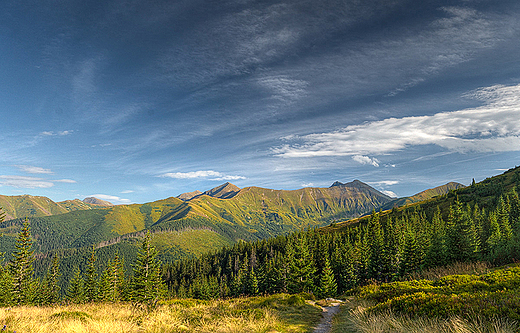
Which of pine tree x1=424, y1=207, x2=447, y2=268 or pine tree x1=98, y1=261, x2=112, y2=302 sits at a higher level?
pine tree x1=424, y1=207, x2=447, y2=268

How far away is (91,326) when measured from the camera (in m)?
7.82

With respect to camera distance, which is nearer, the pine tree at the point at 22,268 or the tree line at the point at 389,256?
the tree line at the point at 389,256

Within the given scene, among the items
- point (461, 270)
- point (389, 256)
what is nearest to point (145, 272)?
point (461, 270)

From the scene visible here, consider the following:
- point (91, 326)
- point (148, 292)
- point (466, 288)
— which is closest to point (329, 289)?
point (148, 292)

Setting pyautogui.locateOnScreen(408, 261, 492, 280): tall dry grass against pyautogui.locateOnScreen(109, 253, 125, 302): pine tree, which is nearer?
pyautogui.locateOnScreen(408, 261, 492, 280): tall dry grass

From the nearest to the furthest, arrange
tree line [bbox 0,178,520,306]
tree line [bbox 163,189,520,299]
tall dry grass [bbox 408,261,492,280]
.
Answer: tall dry grass [bbox 408,261,492,280]
tree line [bbox 163,189,520,299]
tree line [bbox 0,178,520,306]

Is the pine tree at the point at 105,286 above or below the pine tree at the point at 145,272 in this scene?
below

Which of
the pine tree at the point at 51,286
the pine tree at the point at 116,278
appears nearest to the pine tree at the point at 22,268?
A: the pine tree at the point at 116,278

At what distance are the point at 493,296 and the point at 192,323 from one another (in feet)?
38.0

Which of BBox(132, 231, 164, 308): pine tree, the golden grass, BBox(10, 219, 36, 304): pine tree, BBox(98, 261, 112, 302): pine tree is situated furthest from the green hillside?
BBox(10, 219, 36, 304): pine tree

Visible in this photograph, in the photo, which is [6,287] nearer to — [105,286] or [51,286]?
[105,286]

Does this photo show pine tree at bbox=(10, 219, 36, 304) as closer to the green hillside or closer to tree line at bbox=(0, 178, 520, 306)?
tree line at bbox=(0, 178, 520, 306)

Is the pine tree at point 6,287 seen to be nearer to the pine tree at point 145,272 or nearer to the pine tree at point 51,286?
the pine tree at point 51,286

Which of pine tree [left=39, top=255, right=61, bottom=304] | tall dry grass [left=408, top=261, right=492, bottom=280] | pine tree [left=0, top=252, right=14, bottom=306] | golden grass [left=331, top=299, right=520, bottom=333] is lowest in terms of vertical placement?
pine tree [left=39, top=255, right=61, bottom=304]
